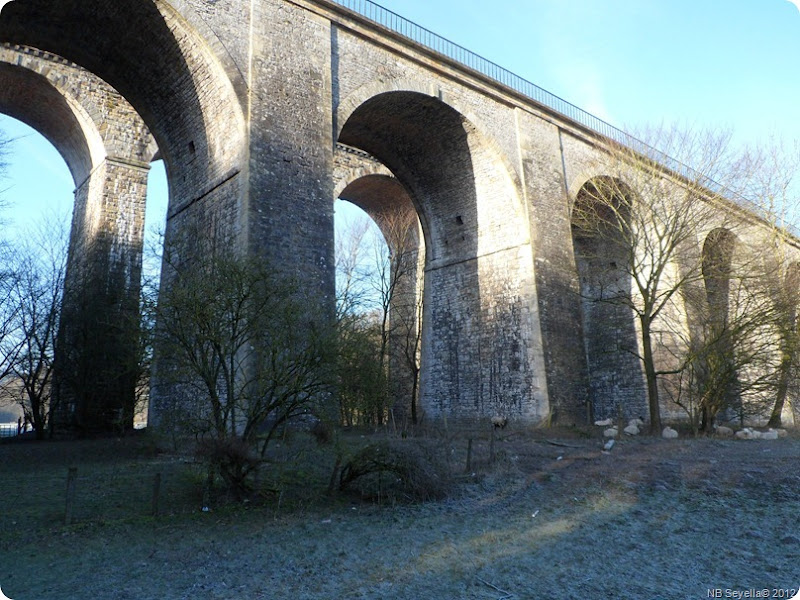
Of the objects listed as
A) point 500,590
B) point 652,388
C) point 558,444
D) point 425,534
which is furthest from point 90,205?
point 500,590

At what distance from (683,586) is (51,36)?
50.0 feet

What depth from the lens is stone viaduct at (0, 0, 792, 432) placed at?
13.0 meters

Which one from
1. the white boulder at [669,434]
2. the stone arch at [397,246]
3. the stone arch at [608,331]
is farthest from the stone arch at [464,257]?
the stone arch at [397,246]

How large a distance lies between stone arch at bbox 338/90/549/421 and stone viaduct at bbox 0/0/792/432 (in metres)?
0.05

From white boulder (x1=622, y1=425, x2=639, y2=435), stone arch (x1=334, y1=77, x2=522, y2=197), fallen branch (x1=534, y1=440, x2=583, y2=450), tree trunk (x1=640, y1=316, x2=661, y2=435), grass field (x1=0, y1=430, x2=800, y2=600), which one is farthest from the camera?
white boulder (x1=622, y1=425, x2=639, y2=435)

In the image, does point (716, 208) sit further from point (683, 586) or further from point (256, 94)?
point (683, 586)

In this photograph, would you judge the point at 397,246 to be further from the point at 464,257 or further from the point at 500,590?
the point at 500,590

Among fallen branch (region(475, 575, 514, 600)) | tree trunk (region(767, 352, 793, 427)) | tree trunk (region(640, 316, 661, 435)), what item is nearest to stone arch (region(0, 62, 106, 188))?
tree trunk (region(640, 316, 661, 435))

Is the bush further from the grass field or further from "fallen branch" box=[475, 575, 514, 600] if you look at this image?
"fallen branch" box=[475, 575, 514, 600]

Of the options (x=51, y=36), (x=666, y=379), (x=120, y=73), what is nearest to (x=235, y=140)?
(x=120, y=73)

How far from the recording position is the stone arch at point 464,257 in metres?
17.5

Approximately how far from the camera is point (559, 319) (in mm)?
18203

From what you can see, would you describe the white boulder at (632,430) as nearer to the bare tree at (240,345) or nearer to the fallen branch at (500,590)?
the bare tree at (240,345)

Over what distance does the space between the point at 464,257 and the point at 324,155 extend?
7057 millimetres
